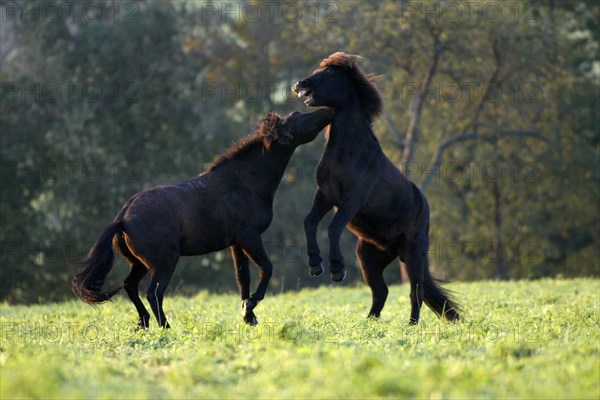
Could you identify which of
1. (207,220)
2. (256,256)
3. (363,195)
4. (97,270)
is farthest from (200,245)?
(363,195)

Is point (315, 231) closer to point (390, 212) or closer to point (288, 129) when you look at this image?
point (390, 212)

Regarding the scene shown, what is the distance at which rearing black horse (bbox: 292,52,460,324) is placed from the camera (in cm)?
1050

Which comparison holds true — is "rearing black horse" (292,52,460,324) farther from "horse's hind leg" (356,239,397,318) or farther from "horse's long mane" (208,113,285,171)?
"horse's long mane" (208,113,285,171)

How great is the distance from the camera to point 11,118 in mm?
38125

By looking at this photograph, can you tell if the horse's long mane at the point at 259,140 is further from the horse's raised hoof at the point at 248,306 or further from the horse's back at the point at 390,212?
the horse's raised hoof at the point at 248,306

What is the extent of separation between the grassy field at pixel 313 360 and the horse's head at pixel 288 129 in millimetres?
2242

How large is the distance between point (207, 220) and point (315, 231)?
132 centimetres

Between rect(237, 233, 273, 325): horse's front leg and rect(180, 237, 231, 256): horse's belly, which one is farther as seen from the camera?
rect(237, 233, 273, 325): horse's front leg

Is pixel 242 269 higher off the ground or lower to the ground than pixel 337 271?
lower

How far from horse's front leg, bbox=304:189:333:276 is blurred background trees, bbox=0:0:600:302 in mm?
21748

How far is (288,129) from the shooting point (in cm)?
1145

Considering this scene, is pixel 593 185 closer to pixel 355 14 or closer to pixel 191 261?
pixel 355 14

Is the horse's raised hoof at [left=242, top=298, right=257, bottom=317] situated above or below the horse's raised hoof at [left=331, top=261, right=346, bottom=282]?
below

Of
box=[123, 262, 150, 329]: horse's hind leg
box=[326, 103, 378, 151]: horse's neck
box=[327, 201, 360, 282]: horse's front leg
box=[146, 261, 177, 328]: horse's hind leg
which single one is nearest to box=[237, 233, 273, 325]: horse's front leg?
box=[327, 201, 360, 282]: horse's front leg
